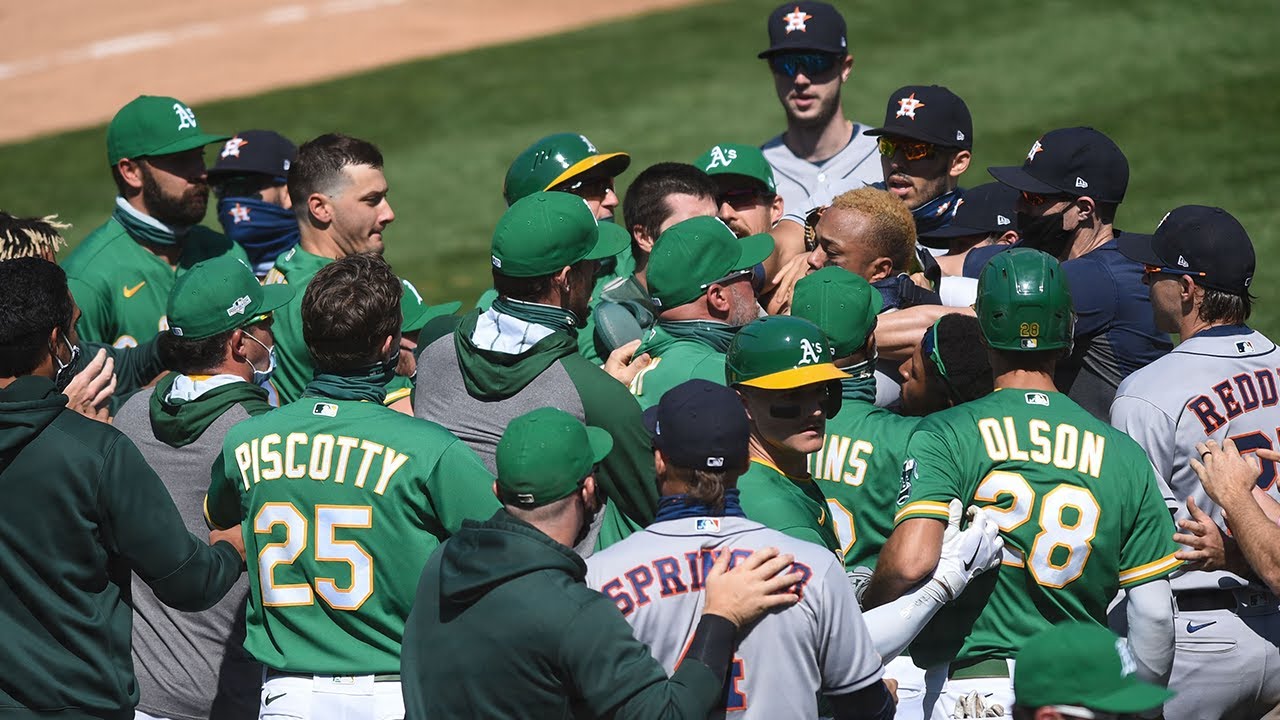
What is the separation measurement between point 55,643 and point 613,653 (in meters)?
1.54

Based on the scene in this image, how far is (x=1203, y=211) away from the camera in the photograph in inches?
182

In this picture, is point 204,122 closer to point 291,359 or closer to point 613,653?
point 291,359

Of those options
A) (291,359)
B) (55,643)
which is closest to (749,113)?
(291,359)

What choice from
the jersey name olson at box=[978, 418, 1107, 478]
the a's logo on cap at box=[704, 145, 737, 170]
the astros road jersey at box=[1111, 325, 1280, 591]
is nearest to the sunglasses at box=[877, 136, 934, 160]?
the a's logo on cap at box=[704, 145, 737, 170]

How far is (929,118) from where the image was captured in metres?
5.84

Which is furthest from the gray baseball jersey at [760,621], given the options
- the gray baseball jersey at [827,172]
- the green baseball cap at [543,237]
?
the gray baseball jersey at [827,172]

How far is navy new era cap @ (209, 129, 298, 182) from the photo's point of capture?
22.5 feet

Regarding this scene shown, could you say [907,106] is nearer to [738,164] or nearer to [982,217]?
[982,217]

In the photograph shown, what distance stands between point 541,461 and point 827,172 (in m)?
3.86

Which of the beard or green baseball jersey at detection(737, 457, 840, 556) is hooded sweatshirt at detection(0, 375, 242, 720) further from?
the beard

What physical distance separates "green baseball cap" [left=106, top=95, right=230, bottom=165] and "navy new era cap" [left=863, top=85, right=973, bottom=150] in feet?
9.78

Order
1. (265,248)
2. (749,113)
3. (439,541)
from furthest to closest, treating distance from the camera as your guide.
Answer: (749,113), (265,248), (439,541)

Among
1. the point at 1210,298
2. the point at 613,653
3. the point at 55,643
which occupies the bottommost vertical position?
the point at 55,643

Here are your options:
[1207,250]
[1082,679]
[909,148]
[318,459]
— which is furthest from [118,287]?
[1082,679]
